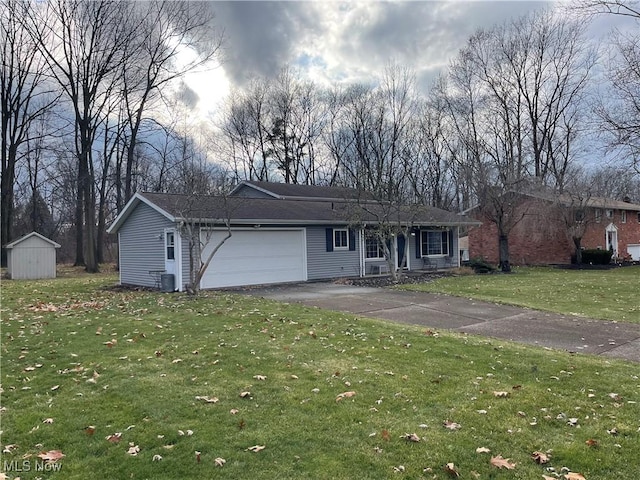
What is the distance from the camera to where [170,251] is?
16.2 metres

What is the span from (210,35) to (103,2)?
262 inches

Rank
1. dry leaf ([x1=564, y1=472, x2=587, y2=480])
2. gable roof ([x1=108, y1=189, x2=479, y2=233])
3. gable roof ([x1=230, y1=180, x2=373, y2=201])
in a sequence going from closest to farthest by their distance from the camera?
dry leaf ([x1=564, y1=472, x2=587, y2=480]) → gable roof ([x1=108, y1=189, x2=479, y2=233]) → gable roof ([x1=230, y1=180, x2=373, y2=201])

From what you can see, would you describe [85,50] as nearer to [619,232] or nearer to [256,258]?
[256,258]

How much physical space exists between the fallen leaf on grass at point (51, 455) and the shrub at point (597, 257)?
2904 cm

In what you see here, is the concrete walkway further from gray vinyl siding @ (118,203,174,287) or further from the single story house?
gray vinyl siding @ (118,203,174,287)

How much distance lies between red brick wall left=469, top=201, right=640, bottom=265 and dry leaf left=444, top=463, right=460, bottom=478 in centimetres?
2415

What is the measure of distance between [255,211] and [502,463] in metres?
15.5

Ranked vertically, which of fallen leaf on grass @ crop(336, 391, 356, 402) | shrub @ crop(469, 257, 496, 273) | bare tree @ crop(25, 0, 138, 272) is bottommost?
fallen leaf on grass @ crop(336, 391, 356, 402)

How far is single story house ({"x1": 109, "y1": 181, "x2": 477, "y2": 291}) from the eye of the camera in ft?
51.3

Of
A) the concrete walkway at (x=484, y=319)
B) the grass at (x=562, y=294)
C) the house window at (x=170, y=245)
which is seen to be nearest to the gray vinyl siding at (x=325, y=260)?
the grass at (x=562, y=294)

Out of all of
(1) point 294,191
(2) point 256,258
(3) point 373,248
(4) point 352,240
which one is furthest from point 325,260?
(1) point 294,191

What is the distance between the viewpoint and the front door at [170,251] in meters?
15.9

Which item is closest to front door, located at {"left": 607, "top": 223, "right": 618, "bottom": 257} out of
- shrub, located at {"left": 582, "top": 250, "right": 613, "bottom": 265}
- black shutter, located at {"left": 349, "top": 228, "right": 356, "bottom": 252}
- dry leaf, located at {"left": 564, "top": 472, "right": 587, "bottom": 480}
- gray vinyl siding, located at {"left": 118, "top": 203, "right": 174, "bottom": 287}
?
shrub, located at {"left": 582, "top": 250, "right": 613, "bottom": 265}

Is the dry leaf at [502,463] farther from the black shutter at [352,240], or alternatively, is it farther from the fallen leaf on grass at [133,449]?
the black shutter at [352,240]
